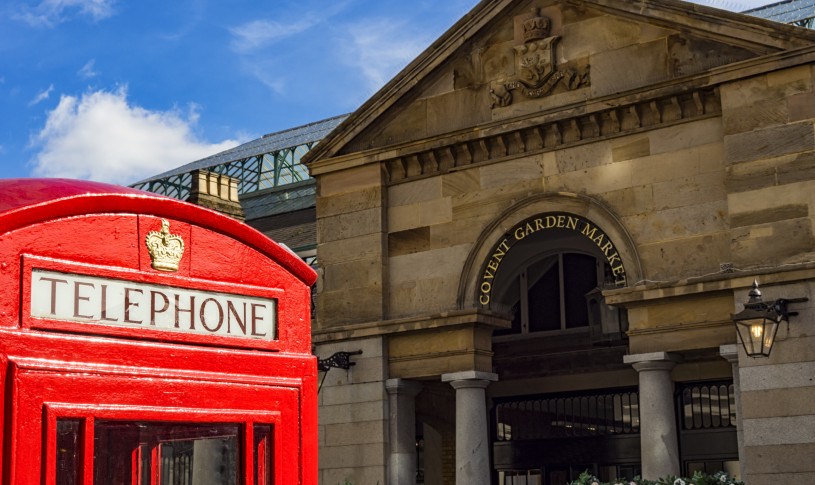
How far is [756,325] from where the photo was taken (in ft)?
59.8

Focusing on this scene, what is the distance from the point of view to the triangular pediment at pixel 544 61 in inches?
835

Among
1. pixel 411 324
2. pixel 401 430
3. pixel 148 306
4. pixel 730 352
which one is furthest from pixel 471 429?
pixel 148 306

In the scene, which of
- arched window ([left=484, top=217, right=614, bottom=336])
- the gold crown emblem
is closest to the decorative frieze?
arched window ([left=484, top=217, right=614, bottom=336])

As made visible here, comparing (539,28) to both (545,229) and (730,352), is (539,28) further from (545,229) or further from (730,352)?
(730,352)

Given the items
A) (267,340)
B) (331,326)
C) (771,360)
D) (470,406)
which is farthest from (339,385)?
(267,340)

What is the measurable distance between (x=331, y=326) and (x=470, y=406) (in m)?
3.62

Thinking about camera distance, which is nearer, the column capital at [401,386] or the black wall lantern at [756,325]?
the black wall lantern at [756,325]

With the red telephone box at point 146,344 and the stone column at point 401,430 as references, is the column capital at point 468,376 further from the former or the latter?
the red telephone box at point 146,344

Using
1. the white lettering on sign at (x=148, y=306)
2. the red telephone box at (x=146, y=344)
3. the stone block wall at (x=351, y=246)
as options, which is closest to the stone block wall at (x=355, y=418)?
the stone block wall at (x=351, y=246)

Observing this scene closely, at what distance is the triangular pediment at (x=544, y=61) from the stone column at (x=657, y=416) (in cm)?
470

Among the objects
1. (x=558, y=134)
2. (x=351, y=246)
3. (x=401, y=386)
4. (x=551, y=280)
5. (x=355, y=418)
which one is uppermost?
(x=558, y=134)

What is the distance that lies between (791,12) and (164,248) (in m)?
30.0

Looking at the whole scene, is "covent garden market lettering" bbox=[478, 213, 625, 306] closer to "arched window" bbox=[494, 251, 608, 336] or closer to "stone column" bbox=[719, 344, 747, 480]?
"stone column" bbox=[719, 344, 747, 480]

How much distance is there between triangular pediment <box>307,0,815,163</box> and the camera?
2120 cm
